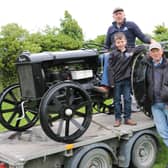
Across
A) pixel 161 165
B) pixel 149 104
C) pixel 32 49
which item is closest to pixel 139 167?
pixel 161 165

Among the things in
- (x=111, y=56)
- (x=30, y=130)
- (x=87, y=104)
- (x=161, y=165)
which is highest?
(x=111, y=56)

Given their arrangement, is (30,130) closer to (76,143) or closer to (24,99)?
(24,99)

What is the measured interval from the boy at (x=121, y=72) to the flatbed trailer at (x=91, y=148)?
0.84 ft

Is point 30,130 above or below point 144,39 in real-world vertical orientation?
below

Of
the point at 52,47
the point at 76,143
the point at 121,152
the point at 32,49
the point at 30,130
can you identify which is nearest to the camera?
the point at 76,143

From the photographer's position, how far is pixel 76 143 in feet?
17.1

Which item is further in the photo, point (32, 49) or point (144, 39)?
point (32, 49)

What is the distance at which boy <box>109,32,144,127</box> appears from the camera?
19.5ft

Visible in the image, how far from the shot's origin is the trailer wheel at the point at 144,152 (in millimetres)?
5898

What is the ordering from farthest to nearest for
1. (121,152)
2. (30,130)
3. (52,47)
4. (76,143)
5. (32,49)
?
(52,47) < (32,49) < (30,130) < (121,152) < (76,143)

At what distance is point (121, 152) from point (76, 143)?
2.91ft

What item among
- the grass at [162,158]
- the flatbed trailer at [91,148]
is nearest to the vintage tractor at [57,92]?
the flatbed trailer at [91,148]

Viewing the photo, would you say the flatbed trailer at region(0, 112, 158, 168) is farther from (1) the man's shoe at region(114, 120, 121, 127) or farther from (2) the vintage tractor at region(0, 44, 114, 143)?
(2) the vintage tractor at region(0, 44, 114, 143)

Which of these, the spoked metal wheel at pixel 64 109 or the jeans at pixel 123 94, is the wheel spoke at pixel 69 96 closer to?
the spoked metal wheel at pixel 64 109
